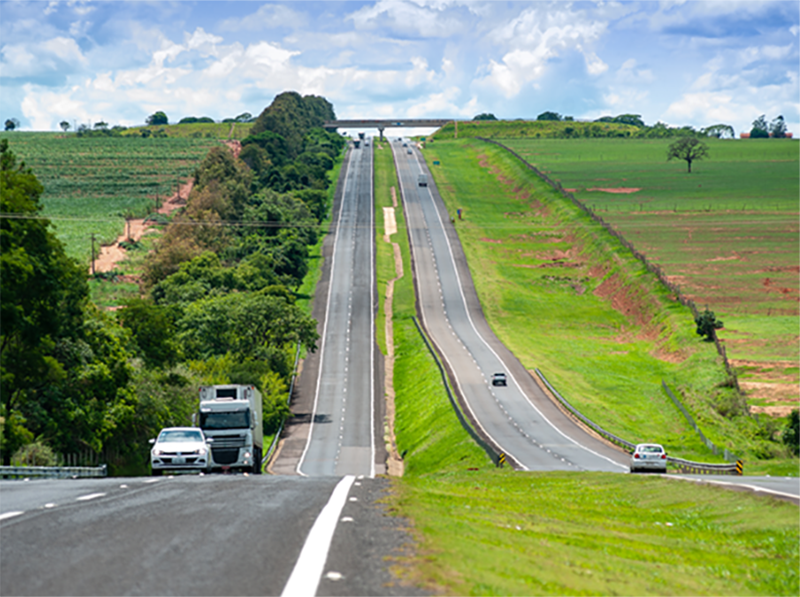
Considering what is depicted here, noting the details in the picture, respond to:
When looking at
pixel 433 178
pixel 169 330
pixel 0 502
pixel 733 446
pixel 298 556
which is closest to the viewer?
pixel 298 556

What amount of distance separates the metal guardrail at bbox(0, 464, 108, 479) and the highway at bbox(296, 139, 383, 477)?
80.3ft

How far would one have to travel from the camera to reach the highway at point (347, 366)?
6475cm

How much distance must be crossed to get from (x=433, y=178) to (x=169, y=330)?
125 metres

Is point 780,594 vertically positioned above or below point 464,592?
below

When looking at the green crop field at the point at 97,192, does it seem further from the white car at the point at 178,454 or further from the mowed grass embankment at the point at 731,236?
the white car at the point at 178,454

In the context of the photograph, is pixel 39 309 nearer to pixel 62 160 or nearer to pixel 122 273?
pixel 122 273

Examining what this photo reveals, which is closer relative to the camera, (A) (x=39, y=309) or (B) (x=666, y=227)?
(A) (x=39, y=309)

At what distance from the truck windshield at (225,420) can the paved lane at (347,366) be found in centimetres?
2361

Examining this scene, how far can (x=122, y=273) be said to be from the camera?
111 meters

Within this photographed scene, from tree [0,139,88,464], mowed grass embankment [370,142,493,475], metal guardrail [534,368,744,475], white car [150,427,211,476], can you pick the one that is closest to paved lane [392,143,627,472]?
metal guardrail [534,368,744,475]

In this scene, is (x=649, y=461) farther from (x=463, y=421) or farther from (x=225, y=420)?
(x=225, y=420)

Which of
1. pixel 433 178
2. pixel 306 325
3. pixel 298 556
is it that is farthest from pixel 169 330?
pixel 433 178

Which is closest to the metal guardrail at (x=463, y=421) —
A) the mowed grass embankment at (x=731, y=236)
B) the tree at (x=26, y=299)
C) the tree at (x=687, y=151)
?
the mowed grass embankment at (x=731, y=236)

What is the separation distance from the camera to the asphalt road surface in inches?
333
